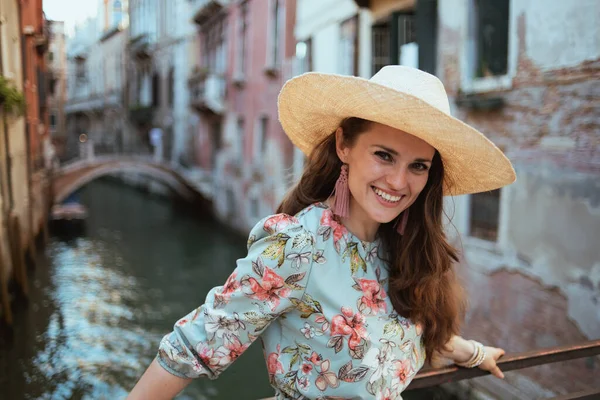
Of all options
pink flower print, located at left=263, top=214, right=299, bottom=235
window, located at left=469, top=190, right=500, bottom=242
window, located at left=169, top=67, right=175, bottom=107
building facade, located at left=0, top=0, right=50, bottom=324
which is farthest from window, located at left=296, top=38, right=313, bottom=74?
window, located at left=169, top=67, right=175, bottom=107

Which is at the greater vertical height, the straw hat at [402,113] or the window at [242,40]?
the window at [242,40]

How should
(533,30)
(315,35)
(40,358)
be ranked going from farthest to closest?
(315,35) < (40,358) < (533,30)

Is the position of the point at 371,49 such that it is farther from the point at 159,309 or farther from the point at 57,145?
the point at 57,145

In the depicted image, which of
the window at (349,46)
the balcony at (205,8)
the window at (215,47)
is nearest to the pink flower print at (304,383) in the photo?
the window at (349,46)

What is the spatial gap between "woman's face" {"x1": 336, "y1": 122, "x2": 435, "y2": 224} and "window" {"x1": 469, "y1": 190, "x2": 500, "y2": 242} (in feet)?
13.0

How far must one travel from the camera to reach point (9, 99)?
6.43 metres

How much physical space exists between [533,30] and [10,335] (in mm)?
6225

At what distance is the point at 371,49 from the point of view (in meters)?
7.28

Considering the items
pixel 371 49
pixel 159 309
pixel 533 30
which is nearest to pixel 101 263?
pixel 159 309

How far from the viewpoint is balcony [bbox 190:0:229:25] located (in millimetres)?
13818

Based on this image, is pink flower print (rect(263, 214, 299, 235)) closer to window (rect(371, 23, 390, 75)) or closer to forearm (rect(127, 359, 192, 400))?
forearm (rect(127, 359, 192, 400))

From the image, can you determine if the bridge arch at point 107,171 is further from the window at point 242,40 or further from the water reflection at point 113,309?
the window at point 242,40

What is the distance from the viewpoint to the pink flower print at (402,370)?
42.2 inches

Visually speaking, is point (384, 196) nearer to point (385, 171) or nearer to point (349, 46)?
point (385, 171)
